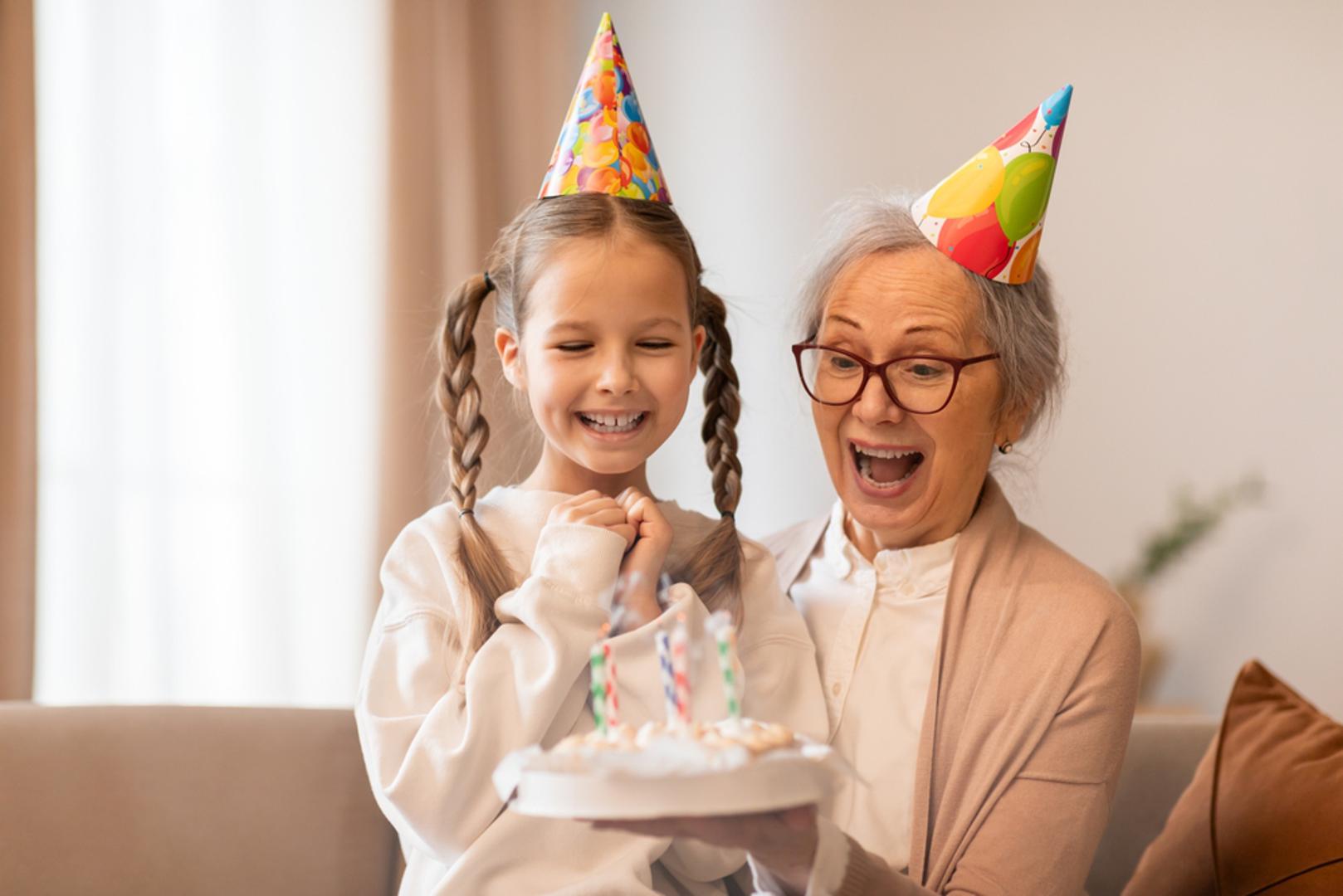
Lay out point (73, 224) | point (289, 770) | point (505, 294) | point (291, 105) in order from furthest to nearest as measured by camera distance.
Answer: point (291, 105) → point (73, 224) → point (289, 770) → point (505, 294)

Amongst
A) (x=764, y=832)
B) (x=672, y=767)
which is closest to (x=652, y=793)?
(x=672, y=767)

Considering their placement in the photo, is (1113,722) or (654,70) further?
(654,70)

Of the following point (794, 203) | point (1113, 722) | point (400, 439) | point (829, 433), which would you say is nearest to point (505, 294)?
point (829, 433)

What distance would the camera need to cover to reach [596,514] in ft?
5.34

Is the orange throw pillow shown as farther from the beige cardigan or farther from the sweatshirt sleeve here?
the sweatshirt sleeve

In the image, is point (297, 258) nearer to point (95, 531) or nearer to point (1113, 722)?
point (95, 531)

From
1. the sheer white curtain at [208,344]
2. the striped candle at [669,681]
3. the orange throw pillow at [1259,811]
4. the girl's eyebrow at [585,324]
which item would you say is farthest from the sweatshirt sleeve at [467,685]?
the sheer white curtain at [208,344]

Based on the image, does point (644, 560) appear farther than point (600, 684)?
Yes

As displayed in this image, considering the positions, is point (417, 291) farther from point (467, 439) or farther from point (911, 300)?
point (911, 300)

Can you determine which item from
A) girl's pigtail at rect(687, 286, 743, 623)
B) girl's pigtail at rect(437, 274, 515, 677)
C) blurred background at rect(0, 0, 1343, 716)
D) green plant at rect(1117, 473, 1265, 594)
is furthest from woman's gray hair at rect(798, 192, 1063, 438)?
green plant at rect(1117, 473, 1265, 594)

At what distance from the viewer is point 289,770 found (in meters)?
2.07

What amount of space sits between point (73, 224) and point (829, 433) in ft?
5.99

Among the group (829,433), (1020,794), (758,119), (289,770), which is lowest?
(289,770)

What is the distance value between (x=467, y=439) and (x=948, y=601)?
2.31 ft
